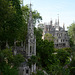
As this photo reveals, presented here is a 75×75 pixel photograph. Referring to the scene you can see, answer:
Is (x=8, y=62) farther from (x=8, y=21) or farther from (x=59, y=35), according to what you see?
(x=59, y=35)

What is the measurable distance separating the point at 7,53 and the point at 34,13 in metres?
22.5

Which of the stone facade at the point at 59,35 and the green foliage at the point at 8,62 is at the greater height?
the stone facade at the point at 59,35

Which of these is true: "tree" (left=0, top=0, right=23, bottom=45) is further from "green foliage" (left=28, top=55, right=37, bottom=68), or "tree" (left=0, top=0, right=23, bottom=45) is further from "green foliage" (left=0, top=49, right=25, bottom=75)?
"green foliage" (left=28, top=55, right=37, bottom=68)

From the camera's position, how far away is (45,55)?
27703 mm

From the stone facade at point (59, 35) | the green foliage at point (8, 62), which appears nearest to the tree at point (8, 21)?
the green foliage at point (8, 62)

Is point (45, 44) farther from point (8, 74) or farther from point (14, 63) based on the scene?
point (8, 74)

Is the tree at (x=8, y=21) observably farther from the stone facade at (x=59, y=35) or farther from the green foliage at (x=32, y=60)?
the stone facade at (x=59, y=35)

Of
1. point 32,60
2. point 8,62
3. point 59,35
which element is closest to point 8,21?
point 8,62

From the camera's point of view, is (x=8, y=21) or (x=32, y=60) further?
(x=8, y=21)

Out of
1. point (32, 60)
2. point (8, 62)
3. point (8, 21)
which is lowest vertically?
point (32, 60)

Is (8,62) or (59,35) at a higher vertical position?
(59,35)

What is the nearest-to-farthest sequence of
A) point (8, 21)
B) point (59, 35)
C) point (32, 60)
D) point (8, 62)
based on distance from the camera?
point (8, 62), point (32, 60), point (8, 21), point (59, 35)

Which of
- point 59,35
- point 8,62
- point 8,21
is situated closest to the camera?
point 8,62

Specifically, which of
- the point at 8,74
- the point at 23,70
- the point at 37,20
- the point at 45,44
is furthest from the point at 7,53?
the point at 37,20
